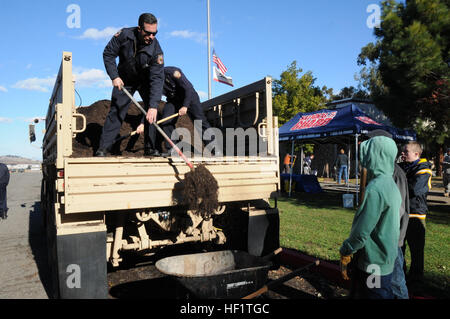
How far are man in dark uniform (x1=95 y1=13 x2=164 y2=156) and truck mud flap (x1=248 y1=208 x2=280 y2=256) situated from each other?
1.44m

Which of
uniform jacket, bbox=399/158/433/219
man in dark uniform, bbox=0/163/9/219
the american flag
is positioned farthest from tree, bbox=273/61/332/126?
uniform jacket, bbox=399/158/433/219

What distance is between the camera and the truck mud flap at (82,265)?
299 centimetres

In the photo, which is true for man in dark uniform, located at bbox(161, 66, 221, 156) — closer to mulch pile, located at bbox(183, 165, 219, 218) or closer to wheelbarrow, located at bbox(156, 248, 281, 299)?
mulch pile, located at bbox(183, 165, 219, 218)

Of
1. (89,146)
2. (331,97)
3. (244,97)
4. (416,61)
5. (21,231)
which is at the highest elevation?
(331,97)

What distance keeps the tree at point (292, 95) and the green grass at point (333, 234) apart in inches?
556

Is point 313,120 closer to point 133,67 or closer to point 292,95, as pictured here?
point 133,67

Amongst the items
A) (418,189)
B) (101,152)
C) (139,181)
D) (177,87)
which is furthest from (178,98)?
(418,189)

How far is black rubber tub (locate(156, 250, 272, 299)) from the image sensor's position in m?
2.79

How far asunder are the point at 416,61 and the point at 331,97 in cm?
3290

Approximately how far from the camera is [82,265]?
305cm
